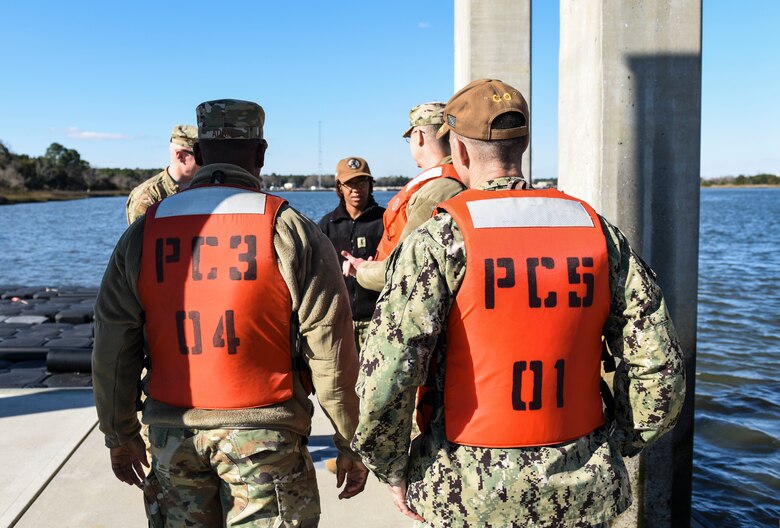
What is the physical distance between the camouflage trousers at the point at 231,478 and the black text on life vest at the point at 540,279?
3.05ft

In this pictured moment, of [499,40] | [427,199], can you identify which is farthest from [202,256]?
[499,40]

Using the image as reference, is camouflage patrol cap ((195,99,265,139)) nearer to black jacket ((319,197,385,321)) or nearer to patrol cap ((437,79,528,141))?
patrol cap ((437,79,528,141))

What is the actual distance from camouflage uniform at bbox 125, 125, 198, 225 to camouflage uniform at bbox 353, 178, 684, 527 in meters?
2.47

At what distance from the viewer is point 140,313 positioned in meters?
2.53

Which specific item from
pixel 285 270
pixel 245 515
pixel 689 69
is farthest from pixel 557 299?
pixel 689 69

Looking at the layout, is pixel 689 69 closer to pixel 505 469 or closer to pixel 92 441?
pixel 505 469

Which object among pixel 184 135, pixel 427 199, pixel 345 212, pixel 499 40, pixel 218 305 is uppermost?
pixel 499 40

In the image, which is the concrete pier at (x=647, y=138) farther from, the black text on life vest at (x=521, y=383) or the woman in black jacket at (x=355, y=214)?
the black text on life vest at (x=521, y=383)

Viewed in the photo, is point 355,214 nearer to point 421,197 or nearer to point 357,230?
point 357,230

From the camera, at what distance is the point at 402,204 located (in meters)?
3.60

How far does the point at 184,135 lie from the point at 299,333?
2.12 m

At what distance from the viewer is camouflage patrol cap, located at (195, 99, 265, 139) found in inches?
101

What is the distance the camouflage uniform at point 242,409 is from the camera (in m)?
2.37

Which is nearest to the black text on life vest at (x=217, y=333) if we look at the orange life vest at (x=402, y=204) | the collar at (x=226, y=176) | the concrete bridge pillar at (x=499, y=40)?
the collar at (x=226, y=176)
